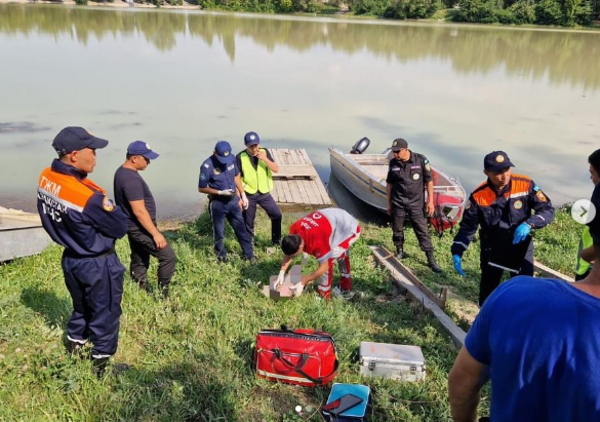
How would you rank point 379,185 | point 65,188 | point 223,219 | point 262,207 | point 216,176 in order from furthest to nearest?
point 379,185 < point 262,207 < point 223,219 < point 216,176 < point 65,188

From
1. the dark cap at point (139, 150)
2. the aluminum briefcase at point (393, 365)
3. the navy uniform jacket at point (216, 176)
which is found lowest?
the aluminum briefcase at point (393, 365)

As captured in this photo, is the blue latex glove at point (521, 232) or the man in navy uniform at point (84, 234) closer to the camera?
the man in navy uniform at point (84, 234)

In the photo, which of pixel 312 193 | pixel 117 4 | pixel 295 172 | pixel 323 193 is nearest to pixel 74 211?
pixel 312 193

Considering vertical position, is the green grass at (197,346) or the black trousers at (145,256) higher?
the black trousers at (145,256)

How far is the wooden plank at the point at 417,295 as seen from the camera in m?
3.94

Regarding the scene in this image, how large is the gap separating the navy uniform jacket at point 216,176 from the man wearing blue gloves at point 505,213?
2.83 meters

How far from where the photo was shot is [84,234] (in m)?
2.92

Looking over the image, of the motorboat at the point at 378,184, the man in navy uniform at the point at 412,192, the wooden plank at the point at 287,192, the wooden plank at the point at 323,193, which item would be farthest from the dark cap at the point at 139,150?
the wooden plank at the point at 323,193

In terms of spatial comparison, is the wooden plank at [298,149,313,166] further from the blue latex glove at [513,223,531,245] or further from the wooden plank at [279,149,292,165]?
the blue latex glove at [513,223,531,245]

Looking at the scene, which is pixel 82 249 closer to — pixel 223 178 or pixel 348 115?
pixel 223 178

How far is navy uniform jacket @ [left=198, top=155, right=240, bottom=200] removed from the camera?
549 cm

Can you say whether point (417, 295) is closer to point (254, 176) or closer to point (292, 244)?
point (292, 244)

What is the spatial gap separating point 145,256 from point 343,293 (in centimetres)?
214

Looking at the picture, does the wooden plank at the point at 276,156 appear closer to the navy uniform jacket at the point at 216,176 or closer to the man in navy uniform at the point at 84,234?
the navy uniform jacket at the point at 216,176
